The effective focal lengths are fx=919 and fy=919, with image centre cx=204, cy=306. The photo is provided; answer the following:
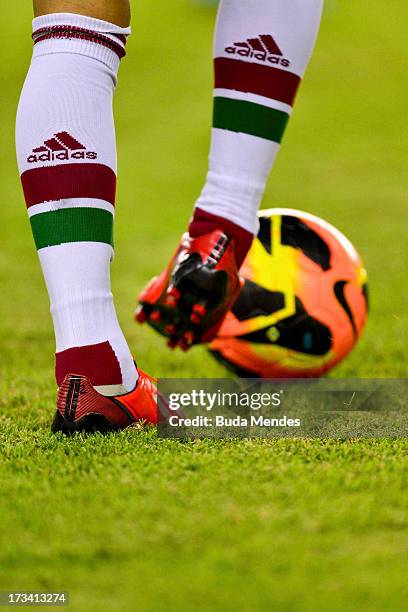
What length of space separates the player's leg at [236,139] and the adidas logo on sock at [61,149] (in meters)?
0.38

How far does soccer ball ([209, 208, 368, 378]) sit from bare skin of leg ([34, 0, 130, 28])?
85 cm

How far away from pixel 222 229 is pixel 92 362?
0.50m

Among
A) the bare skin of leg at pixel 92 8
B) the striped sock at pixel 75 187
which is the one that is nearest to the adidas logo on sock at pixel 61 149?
the striped sock at pixel 75 187

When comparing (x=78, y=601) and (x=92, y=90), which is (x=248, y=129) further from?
(x=78, y=601)

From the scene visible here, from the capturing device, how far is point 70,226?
6.01 ft

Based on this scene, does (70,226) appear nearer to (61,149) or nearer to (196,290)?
(61,149)

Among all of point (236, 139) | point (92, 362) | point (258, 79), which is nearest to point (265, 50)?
point (258, 79)

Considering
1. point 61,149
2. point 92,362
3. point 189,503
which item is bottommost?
point 189,503

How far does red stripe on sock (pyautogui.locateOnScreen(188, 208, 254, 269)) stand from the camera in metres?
2.13

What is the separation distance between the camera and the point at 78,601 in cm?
108

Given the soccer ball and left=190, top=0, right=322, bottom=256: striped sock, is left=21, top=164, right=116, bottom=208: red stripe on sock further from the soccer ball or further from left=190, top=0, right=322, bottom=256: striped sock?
the soccer ball

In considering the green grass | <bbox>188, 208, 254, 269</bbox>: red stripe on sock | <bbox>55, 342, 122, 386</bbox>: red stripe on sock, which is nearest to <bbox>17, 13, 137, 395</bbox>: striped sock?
<bbox>55, 342, 122, 386</bbox>: red stripe on sock

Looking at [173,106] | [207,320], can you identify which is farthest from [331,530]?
[173,106]

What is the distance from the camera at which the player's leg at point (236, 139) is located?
82.4 inches
